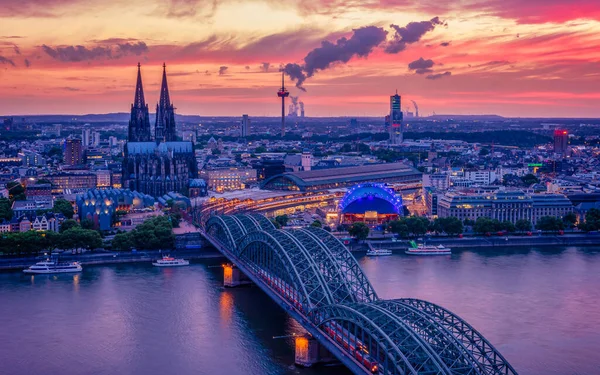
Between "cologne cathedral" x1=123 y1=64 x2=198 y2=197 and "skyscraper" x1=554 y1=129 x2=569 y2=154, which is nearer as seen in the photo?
"cologne cathedral" x1=123 y1=64 x2=198 y2=197

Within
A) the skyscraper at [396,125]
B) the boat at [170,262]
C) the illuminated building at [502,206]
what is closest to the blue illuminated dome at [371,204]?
the illuminated building at [502,206]

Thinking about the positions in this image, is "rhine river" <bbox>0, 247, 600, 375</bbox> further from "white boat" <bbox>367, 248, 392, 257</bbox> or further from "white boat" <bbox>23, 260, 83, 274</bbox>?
"white boat" <bbox>367, 248, 392, 257</bbox>

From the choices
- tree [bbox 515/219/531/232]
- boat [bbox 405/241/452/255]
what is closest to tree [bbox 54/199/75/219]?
boat [bbox 405/241/452/255]

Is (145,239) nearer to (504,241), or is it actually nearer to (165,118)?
(504,241)

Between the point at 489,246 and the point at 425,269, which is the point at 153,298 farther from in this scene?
the point at 489,246

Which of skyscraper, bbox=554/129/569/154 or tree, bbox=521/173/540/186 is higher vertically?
skyscraper, bbox=554/129/569/154

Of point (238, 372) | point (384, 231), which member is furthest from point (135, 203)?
point (238, 372)
